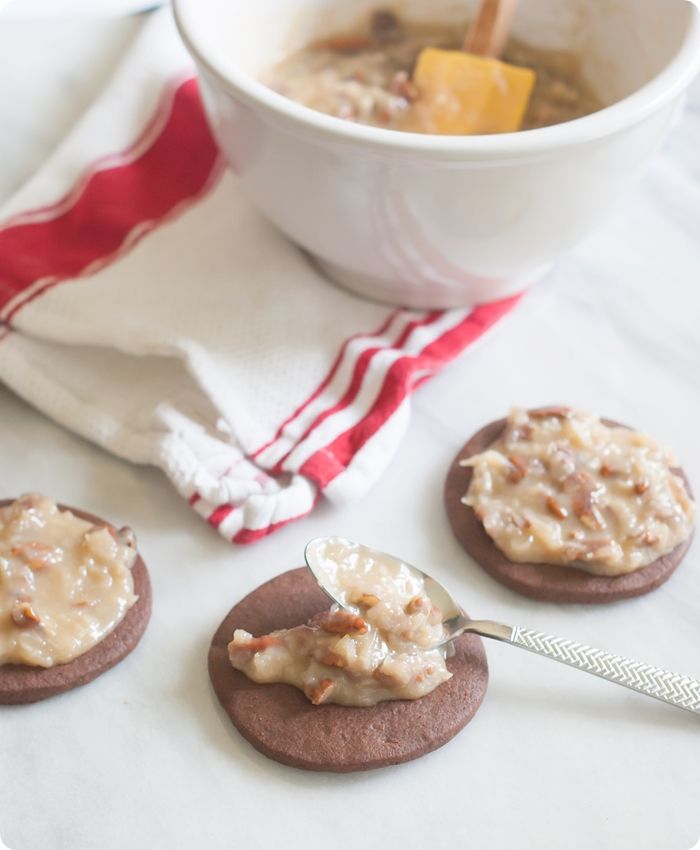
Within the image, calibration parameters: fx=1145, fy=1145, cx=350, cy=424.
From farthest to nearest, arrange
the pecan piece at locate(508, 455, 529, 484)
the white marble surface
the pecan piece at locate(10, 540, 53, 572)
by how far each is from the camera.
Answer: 1. the pecan piece at locate(508, 455, 529, 484)
2. the pecan piece at locate(10, 540, 53, 572)
3. the white marble surface

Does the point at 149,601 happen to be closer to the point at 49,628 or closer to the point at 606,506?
the point at 49,628

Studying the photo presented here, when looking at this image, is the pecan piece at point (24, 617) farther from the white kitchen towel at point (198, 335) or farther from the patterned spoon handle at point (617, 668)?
the patterned spoon handle at point (617, 668)

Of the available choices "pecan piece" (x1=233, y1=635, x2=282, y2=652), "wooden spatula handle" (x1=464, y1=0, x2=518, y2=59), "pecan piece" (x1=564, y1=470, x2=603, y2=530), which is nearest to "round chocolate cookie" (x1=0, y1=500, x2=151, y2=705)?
"pecan piece" (x1=233, y1=635, x2=282, y2=652)

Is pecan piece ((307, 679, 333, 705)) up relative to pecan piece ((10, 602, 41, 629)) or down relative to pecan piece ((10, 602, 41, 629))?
up

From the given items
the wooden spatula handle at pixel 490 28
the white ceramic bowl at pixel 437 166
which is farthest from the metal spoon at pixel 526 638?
the wooden spatula handle at pixel 490 28

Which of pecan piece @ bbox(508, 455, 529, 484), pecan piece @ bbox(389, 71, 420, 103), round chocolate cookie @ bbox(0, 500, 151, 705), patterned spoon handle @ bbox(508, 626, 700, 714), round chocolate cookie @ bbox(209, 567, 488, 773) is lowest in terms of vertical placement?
round chocolate cookie @ bbox(0, 500, 151, 705)

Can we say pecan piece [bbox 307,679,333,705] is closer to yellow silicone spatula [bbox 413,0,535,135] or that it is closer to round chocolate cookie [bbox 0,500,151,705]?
round chocolate cookie [bbox 0,500,151,705]
